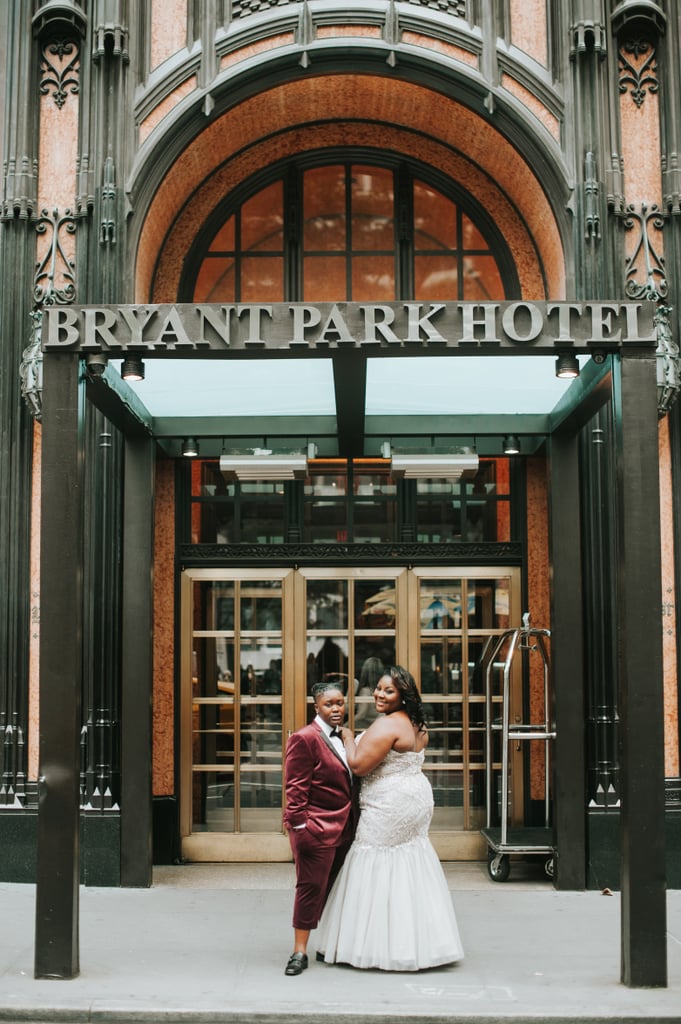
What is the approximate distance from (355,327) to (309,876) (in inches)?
139

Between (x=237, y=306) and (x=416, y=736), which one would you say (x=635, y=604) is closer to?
(x=416, y=736)

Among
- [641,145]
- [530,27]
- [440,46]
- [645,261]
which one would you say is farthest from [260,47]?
[645,261]

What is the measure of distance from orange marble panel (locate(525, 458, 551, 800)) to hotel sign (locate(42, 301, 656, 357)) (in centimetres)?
385

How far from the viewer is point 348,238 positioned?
36.9 ft

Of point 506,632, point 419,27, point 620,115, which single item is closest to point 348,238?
point 419,27

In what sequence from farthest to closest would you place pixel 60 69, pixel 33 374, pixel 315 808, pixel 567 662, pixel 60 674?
1. pixel 60 69
2. pixel 33 374
3. pixel 567 662
4. pixel 315 808
5. pixel 60 674

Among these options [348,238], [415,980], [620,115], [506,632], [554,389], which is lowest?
[415,980]

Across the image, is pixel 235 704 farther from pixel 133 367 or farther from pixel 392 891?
pixel 133 367

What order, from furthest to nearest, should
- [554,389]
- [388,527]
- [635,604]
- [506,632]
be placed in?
[388,527], [506,632], [554,389], [635,604]

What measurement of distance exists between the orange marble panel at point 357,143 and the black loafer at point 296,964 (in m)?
6.17

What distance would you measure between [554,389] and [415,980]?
4650mm

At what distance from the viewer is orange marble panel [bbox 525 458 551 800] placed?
10750mm

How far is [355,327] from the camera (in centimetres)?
709

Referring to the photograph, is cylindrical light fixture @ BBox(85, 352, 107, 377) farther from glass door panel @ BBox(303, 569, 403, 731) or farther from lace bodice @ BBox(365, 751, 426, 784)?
glass door panel @ BBox(303, 569, 403, 731)
